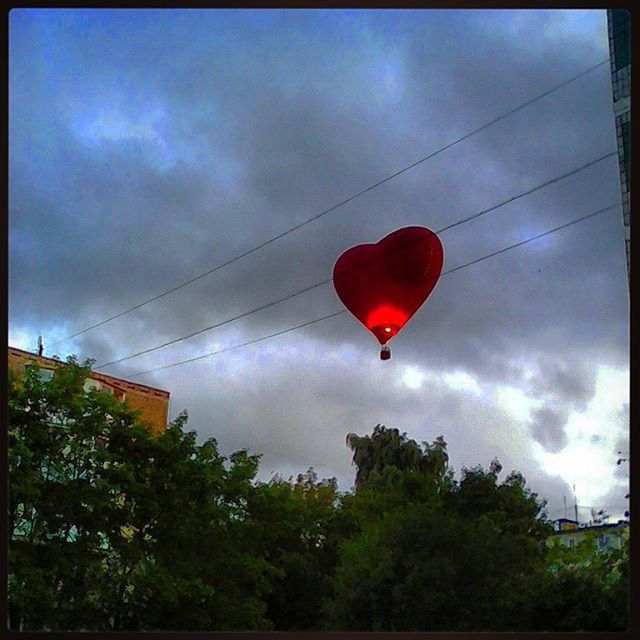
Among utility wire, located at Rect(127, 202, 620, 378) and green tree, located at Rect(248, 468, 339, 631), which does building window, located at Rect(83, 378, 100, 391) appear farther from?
green tree, located at Rect(248, 468, 339, 631)

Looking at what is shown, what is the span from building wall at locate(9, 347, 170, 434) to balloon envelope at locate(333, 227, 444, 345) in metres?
1.09

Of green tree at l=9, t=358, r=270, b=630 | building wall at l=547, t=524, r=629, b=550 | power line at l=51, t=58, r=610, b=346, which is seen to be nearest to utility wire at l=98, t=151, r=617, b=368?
power line at l=51, t=58, r=610, b=346

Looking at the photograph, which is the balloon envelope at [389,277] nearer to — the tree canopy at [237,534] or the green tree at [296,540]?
the tree canopy at [237,534]

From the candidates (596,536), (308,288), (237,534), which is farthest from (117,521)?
(596,536)

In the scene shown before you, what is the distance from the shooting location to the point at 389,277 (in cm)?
313

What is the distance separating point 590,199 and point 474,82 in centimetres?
64

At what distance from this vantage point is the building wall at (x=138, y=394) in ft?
12.8

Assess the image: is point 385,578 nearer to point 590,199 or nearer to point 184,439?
point 184,439

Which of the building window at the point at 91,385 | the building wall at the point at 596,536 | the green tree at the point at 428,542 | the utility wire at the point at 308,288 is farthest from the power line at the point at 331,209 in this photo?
the building wall at the point at 596,536

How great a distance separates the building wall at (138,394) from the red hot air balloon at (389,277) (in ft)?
3.58

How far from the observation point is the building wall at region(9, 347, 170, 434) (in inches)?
153

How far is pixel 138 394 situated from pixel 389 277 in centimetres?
144

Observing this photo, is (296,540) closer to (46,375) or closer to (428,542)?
(428,542)
